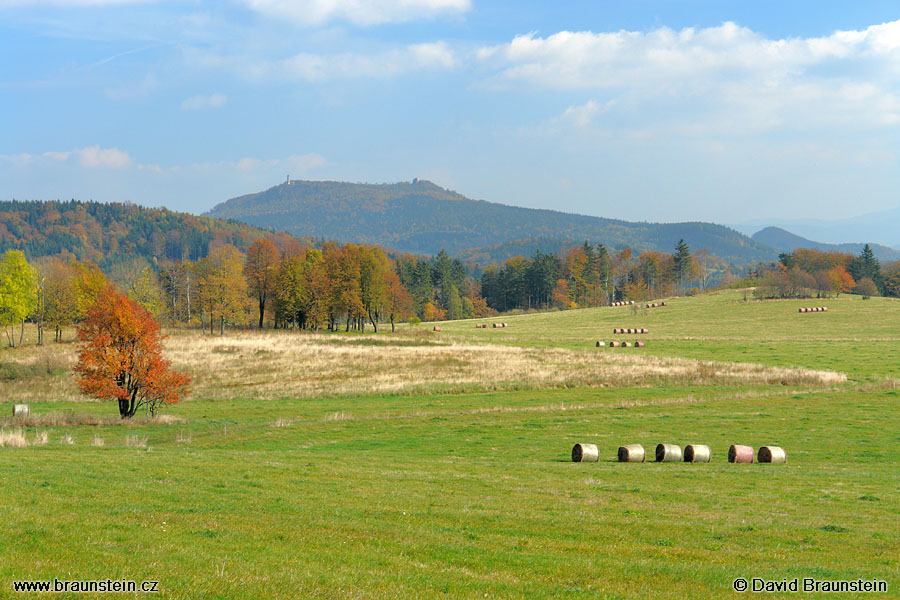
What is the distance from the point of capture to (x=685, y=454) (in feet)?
85.5

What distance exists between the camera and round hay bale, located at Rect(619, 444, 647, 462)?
26011 mm

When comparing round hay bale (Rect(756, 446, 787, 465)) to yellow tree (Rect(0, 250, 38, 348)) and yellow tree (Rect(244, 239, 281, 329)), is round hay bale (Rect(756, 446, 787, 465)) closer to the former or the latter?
yellow tree (Rect(0, 250, 38, 348))

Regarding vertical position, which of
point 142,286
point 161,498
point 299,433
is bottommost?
point 299,433

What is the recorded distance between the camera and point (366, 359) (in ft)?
221

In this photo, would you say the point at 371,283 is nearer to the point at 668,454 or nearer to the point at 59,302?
the point at 59,302

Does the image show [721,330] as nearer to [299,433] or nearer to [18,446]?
[299,433]

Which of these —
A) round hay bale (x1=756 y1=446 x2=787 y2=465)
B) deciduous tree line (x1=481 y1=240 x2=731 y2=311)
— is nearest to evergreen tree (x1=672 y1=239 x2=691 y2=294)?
deciduous tree line (x1=481 y1=240 x2=731 y2=311)

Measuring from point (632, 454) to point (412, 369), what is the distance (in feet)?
124

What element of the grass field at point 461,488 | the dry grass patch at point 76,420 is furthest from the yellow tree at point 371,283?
the dry grass patch at point 76,420

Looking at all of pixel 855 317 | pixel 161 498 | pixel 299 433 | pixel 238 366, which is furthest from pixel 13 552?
pixel 855 317

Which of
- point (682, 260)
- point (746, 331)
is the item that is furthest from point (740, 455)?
point (682, 260)

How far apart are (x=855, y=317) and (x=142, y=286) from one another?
12055 cm

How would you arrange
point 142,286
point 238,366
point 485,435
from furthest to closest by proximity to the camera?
point 142,286 < point 238,366 < point 485,435

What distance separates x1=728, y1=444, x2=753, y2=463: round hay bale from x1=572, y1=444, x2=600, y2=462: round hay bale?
5.24m
